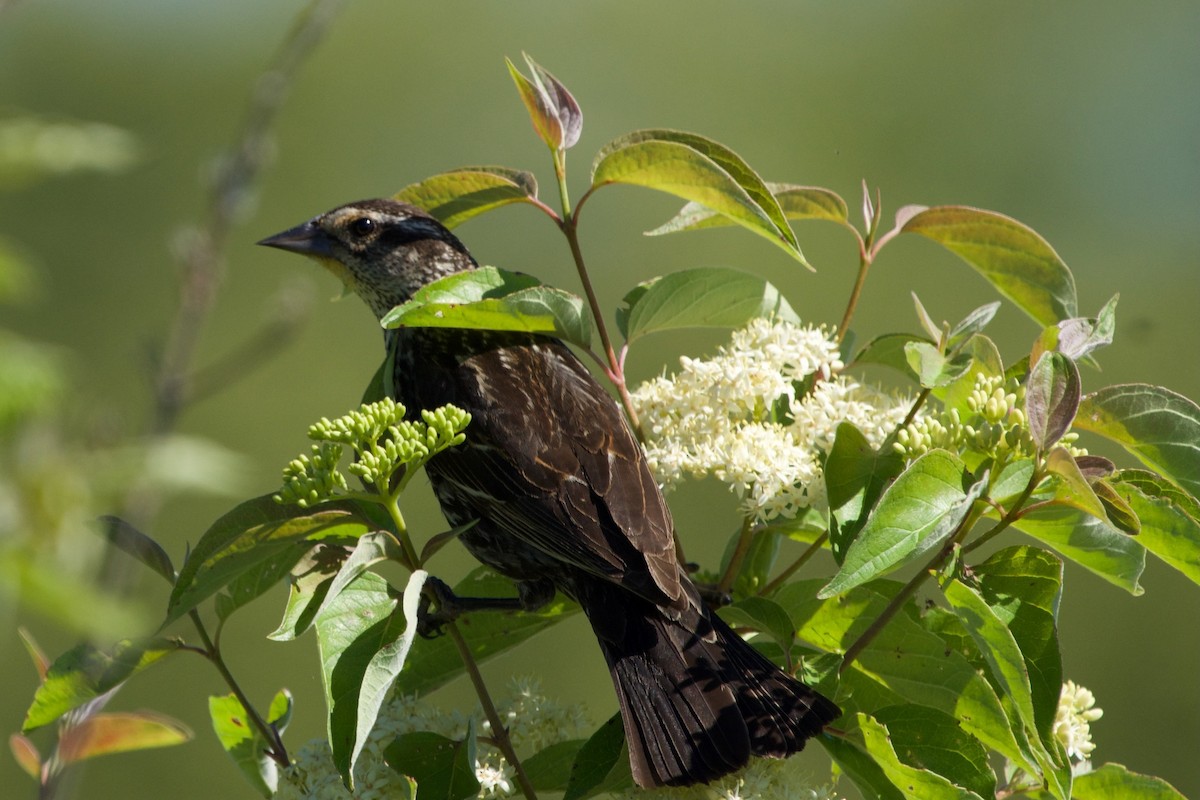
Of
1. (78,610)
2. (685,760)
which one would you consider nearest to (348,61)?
(685,760)

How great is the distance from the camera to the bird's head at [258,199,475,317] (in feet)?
10.3

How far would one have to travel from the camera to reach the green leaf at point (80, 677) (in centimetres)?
172

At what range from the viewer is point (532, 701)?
6.15 feet

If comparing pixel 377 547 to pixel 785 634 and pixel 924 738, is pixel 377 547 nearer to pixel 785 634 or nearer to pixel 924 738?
pixel 785 634

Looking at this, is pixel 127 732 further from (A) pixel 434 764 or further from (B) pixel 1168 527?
(B) pixel 1168 527

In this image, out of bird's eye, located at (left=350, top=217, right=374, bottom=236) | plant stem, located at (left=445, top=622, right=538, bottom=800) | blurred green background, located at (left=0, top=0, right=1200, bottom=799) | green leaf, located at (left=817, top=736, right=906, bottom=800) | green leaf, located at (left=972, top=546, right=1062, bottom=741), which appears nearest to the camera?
green leaf, located at (left=972, top=546, right=1062, bottom=741)

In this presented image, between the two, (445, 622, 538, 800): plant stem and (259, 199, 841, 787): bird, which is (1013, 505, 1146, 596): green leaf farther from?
(445, 622, 538, 800): plant stem

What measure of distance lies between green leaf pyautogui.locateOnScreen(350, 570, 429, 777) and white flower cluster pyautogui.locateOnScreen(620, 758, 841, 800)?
0.43 metres

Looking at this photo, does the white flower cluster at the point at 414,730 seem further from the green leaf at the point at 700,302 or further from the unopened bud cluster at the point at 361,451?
the green leaf at the point at 700,302

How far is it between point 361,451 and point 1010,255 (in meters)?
1.15

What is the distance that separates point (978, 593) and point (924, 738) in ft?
0.83

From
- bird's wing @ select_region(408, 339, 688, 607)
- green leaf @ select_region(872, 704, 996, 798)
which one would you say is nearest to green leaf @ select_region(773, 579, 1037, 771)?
green leaf @ select_region(872, 704, 996, 798)

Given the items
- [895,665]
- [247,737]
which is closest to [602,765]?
[895,665]

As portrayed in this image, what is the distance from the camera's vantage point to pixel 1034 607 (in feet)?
5.19
